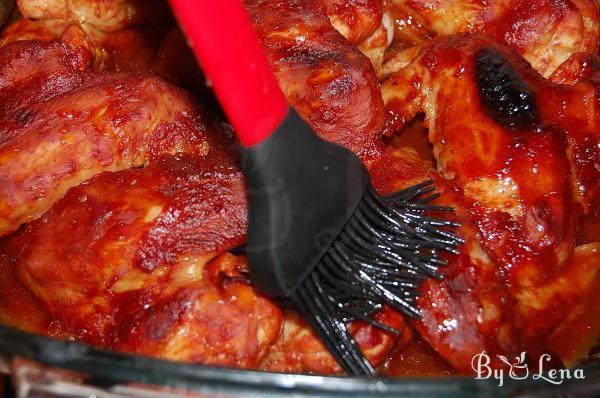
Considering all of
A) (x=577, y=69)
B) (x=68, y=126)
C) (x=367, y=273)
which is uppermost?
(x=577, y=69)

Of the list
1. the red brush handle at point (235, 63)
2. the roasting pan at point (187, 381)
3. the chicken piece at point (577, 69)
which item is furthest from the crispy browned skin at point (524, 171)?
the red brush handle at point (235, 63)

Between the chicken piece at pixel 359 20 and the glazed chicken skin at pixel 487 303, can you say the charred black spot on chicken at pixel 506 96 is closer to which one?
the glazed chicken skin at pixel 487 303

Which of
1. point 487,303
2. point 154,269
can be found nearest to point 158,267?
point 154,269

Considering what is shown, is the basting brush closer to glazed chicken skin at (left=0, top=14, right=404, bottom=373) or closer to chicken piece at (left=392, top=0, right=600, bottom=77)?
glazed chicken skin at (left=0, top=14, right=404, bottom=373)

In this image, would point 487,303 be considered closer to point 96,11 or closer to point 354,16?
point 354,16

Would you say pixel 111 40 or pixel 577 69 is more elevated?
pixel 577 69

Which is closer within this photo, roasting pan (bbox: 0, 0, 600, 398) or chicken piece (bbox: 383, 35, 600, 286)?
roasting pan (bbox: 0, 0, 600, 398)

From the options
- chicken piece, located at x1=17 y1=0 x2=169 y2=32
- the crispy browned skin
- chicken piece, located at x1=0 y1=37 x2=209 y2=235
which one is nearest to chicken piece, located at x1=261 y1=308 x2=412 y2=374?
the crispy browned skin

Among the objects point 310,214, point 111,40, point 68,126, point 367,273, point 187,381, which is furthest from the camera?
point 111,40
